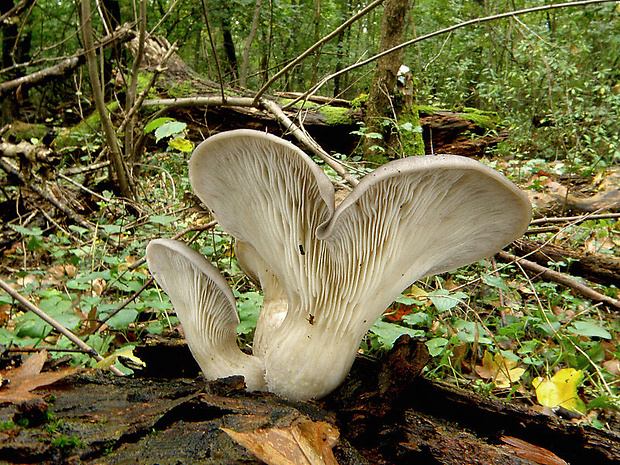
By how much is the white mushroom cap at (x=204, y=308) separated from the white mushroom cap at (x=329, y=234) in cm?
19

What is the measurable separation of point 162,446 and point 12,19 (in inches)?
193

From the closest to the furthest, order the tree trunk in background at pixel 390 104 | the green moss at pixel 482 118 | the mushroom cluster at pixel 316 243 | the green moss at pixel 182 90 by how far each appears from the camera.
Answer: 1. the mushroom cluster at pixel 316 243
2. the tree trunk in background at pixel 390 104
3. the green moss at pixel 182 90
4. the green moss at pixel 482 118

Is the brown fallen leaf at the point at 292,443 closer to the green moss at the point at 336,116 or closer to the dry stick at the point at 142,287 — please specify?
the dry stick at the point at 142,287

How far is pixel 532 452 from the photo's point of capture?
1.36 metres

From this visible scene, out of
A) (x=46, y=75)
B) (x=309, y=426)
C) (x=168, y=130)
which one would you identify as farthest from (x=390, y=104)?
(x=309, y=426)

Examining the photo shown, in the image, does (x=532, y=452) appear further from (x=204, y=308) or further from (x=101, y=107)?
(x=101, y=107)

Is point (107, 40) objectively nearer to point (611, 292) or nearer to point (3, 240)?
point (3, 240)

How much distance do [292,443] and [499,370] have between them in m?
1.70

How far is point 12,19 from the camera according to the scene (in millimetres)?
4273

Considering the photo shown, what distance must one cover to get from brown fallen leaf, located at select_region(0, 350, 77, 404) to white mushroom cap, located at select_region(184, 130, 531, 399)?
812mm

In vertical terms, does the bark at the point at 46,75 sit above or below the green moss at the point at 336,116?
above

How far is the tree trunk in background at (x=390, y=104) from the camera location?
5.91 metres

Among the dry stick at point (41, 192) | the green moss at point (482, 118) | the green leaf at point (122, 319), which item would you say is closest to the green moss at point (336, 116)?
the green moss at point (482, 118)

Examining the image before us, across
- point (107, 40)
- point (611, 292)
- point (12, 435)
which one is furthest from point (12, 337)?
point (611, 292)
